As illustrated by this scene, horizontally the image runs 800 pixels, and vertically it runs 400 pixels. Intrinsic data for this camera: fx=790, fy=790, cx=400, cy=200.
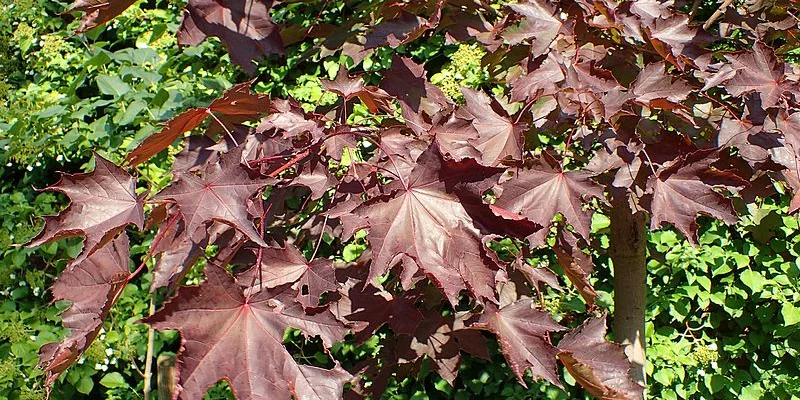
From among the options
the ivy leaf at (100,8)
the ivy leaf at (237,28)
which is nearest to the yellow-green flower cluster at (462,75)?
the ivy leaf at (237,28)

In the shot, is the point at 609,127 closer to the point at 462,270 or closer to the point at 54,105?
the point at 462,270

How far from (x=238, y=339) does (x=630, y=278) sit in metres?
1.19

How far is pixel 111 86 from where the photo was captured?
2893 mm

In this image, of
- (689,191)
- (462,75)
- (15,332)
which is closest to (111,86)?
(15,332)

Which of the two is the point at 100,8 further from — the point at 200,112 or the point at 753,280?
the point at 753,280

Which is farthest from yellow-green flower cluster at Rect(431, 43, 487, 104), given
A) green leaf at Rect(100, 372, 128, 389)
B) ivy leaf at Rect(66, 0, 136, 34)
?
green leaf at Rect(100, 372, 128, 389)

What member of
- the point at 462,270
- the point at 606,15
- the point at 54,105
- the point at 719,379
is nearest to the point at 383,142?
the point at 462,270

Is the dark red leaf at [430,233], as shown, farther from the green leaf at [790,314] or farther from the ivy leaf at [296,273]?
the green leaf at [790,314]

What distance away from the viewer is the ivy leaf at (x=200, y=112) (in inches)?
52.5

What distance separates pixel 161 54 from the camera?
134 inches

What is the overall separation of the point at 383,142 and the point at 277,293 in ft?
1.21

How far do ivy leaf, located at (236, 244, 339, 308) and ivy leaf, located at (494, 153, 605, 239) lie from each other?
0.32 m

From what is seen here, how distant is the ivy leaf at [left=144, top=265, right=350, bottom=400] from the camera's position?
106cm

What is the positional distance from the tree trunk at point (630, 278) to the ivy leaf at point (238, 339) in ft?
3.33
